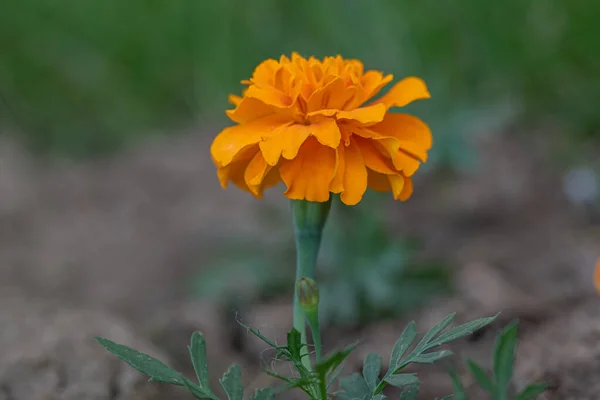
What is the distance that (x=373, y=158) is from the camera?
112cm

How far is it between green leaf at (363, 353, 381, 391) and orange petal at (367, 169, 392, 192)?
1.04ft

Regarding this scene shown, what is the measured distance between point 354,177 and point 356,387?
33cm

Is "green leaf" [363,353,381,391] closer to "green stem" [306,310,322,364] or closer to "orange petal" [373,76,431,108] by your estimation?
"green stem" [306,310,322,364]

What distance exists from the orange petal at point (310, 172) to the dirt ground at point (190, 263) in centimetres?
66

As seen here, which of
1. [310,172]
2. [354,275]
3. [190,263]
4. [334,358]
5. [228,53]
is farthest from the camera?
[228,53]

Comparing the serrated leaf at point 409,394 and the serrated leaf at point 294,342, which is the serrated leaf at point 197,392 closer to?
the serrated leaf at point 294,342

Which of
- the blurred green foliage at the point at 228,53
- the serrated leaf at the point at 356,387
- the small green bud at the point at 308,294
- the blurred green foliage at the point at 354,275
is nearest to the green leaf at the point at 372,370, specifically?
the serrated leaf at the point at 356,387

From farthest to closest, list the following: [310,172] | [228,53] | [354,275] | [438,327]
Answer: [228,53], [354,275], [310,172], [438,327]

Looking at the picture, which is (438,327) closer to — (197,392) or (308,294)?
(308,294)

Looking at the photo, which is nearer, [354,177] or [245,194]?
[354,177]

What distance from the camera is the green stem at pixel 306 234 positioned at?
1.20 metres

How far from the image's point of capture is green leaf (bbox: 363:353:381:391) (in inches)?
40.1

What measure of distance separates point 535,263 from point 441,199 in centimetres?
60

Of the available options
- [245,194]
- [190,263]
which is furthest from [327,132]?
[245,194]
